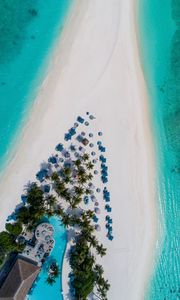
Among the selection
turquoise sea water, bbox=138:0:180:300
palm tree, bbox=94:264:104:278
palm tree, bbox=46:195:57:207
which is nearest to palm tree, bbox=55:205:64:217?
palm tree, bbox=46:195:57:207

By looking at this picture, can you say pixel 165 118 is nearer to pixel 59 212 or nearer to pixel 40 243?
pixel 59 212

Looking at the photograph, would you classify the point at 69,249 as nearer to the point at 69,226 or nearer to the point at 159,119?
the point at 69,226

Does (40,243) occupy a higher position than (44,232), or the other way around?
(44,232)

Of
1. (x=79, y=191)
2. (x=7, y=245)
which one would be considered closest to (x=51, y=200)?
(x=79, y=191)

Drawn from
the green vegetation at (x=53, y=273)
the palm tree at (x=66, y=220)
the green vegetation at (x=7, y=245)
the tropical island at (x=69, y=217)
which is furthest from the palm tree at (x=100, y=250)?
the green vegetation at (x=7, y=245)

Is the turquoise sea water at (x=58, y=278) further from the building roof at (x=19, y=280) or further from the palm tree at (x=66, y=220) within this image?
the building roof at (x=19, y=280)

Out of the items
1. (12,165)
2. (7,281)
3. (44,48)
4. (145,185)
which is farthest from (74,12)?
(7,281)
